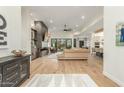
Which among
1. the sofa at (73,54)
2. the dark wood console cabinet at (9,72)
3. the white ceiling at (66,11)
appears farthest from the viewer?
the sofa at (73,54)

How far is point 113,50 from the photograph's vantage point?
4.73m

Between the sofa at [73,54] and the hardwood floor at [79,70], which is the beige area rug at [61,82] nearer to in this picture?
the hardwood floor at [79,70]

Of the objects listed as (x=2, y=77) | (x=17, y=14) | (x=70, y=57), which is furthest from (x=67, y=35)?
Answer: (x=2, y=77)

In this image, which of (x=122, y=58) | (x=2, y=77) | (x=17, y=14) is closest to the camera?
(x=2, y=77)

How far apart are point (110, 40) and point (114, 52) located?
534mm

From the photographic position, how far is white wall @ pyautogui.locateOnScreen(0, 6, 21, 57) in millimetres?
4258

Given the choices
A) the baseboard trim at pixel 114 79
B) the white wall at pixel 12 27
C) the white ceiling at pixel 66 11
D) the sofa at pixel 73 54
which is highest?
the white ceiling at pixel 66 11

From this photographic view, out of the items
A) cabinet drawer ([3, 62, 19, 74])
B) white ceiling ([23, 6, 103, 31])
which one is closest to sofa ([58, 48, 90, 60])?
white ceiling ([23, 6, 103, 31])

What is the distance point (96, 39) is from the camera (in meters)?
15.9

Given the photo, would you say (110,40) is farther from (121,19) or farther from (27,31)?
(27,31)

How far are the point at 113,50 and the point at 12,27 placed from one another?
333 centimetres

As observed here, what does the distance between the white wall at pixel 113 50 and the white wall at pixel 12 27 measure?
10.4 feet

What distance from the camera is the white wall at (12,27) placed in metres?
4.26

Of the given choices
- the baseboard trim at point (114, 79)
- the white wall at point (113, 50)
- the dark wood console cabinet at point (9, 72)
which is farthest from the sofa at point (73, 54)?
the dark wood console cabinet at point (9, 72)
